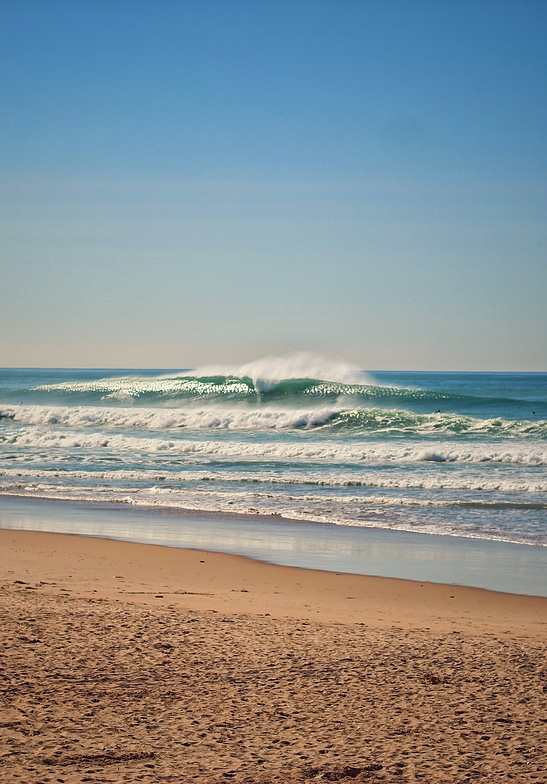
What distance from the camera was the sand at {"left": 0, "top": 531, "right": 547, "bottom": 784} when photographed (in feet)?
11.3

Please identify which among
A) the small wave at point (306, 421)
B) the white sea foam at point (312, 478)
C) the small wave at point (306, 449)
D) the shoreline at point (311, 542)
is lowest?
the shoreline at point (311, 542)

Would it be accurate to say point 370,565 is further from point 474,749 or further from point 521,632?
A: point 474,749

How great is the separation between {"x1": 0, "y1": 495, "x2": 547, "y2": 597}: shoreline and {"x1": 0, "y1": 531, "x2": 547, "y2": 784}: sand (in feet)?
3.88

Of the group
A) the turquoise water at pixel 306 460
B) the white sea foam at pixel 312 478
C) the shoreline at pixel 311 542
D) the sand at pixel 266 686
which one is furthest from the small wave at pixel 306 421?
the sand at pixel 266 686

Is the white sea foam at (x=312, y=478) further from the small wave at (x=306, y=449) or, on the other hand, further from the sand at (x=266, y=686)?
the sand at (x=266, y=686)

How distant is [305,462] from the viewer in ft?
62.3

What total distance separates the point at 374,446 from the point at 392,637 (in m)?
16.1

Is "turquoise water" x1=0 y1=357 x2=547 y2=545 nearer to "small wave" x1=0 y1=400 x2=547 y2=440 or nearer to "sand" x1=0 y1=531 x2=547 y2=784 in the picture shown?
"small wave" x1=0 y1=400 x2=547 y2=440

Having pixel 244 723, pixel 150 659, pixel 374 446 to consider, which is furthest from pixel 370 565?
pixel 374 446

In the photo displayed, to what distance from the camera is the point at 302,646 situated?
5176 mm

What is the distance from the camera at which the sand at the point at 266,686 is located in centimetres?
344

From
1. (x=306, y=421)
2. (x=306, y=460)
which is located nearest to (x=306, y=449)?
(x=306, y=460)

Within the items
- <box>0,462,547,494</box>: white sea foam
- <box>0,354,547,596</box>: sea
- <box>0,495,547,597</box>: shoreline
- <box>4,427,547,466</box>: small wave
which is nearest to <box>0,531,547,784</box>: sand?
<box>0,495,547,597</box>: shoreline

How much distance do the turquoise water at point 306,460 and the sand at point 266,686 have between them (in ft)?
16.7
